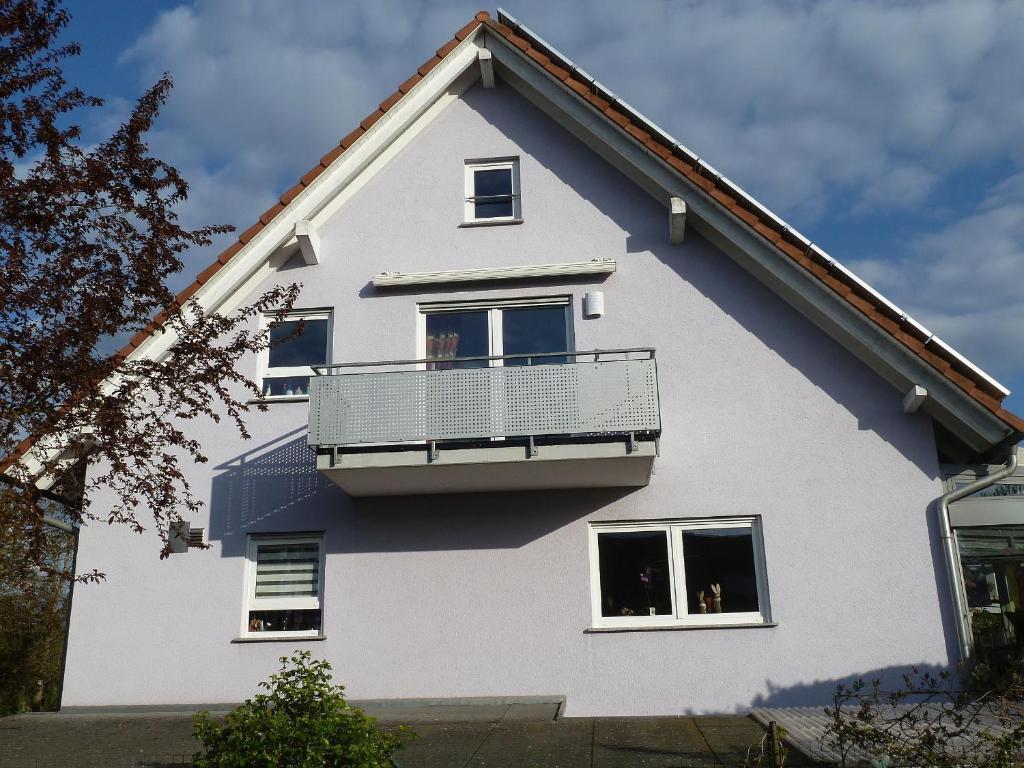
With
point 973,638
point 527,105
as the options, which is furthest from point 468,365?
point 973,638

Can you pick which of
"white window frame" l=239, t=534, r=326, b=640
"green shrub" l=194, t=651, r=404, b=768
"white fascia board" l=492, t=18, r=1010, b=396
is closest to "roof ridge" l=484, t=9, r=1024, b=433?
"white fascia board" l=492, t=18, r=1010, b=396

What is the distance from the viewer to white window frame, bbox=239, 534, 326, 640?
1078 centimetres

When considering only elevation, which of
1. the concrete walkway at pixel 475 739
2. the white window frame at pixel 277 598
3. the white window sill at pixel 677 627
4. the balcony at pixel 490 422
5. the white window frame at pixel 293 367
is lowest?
the concrete walkway at pixel 475 739

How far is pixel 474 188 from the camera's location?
1234 centimetres

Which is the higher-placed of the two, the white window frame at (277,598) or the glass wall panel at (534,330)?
the glass wall panel at (534,330)

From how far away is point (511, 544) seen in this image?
35.1 ft

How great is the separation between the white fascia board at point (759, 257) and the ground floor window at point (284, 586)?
5905 millimetres

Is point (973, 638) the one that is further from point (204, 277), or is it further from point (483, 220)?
point (204, 277)

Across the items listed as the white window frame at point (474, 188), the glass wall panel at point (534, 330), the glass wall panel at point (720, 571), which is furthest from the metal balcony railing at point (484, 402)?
the white window frame at point (474, 188)

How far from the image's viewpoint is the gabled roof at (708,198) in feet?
33.3

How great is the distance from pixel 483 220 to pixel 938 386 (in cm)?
568

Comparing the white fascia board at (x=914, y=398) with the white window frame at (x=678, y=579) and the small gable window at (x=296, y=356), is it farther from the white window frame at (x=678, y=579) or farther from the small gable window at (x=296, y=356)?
the small gable window at (x=296, y=356)

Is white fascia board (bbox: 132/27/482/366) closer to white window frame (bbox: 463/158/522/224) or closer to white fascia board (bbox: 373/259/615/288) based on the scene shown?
white window frame (bbox: 463/158/522/224)

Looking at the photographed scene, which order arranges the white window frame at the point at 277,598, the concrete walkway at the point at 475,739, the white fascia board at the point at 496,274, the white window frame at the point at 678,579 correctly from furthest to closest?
the white fascia board at the point at 496,274
the white window frame at the point at 277,598
the white window frame at the point at 678,579
the concrete walkway at the point at 475,739
